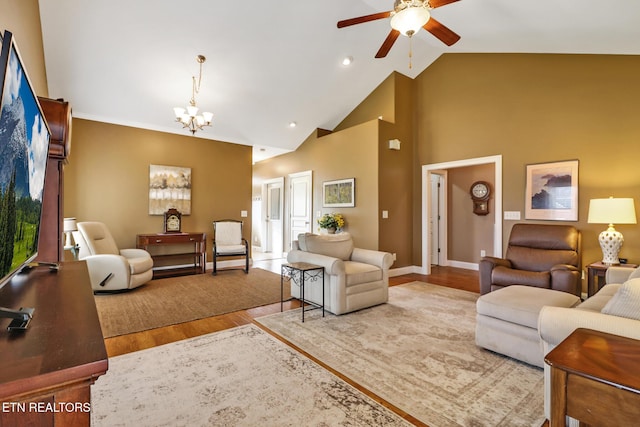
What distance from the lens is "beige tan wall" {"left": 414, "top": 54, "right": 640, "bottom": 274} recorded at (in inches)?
140

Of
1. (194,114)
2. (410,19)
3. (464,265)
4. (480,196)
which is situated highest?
(410,19)

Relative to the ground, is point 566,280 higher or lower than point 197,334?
higher

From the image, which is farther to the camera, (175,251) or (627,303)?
(175,251)

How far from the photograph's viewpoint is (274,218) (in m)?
8.13

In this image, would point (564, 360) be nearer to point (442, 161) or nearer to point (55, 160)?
point (55, 160)

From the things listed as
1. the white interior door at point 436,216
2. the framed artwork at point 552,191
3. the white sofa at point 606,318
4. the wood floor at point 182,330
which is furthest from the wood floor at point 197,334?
the white interior door at point 436,216

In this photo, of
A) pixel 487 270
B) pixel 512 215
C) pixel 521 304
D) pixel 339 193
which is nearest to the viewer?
pixel 521 304

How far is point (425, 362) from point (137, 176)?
5.40 meters

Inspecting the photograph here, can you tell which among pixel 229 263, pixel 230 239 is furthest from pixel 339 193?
pixel 229 263

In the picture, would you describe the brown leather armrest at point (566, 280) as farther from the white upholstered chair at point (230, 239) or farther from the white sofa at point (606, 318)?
the white upholstered chair at point (230, 239)

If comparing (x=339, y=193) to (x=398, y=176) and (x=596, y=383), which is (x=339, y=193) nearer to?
(x=398, y=176)

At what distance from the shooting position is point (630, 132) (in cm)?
353

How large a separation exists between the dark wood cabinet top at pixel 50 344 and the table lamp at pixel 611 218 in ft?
14.2

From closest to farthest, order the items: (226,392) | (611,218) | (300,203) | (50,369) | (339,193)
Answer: (50,369), (226,392), (611,218), (339,193), (300,203)
